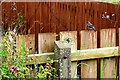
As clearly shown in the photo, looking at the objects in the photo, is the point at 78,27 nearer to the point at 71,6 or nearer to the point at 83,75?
the point at 71,6

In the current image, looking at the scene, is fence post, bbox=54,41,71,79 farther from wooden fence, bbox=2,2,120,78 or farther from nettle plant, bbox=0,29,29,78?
nettle plant, bbox=0,29,29,78

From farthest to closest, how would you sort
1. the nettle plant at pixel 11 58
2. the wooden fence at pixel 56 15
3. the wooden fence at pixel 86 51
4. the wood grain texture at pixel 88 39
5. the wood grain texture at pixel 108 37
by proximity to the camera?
the wood grain texture at pixel 108 37 → the wood grain texture at pixel 88 39 → the wooden fence at pixel 86 51 → the wooden fence at pixel 56 15 → the nettle plant at pixel 11 58

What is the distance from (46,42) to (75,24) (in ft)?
1.58

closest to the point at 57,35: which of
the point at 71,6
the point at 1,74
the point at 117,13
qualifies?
the point at 71,6

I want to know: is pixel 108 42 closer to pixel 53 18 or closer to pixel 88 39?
pixel 88 39

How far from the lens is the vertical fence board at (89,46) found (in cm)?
258

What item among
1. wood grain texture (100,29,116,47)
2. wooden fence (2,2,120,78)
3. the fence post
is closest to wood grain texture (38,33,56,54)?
wooden fence (2,2,120,78)

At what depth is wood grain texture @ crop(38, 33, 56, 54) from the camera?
237 cm

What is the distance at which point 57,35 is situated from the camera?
94.7 inches

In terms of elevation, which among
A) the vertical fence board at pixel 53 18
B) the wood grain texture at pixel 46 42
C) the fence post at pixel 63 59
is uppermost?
the vertical fence board at pixel 53 18

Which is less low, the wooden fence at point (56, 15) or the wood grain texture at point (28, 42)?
the wooden fence at point (56, 15)

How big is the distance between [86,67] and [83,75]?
128 mm

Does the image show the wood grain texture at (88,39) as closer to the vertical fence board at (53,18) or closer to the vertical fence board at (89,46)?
the vertical fence board at (89,46)

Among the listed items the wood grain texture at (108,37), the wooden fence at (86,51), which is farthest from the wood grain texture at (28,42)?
the wood grain texture at (108,37)
